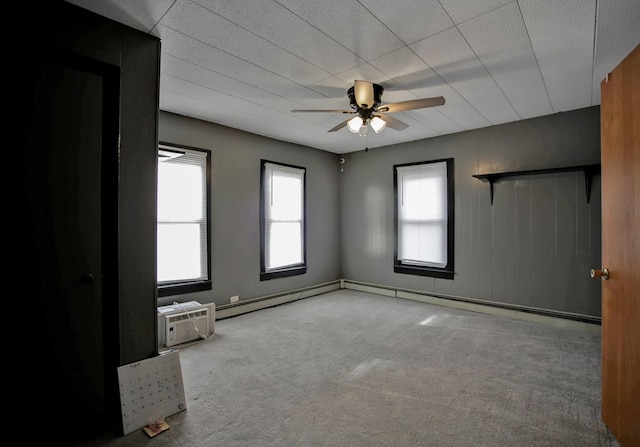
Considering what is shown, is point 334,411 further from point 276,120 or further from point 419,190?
point 419,190

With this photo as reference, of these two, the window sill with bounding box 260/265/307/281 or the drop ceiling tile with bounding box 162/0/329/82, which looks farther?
the window sill with bounding box 260/265/307/281

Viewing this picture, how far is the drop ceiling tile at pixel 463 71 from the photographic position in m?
2.30

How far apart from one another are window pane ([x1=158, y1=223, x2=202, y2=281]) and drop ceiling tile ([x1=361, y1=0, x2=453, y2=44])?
3137mm

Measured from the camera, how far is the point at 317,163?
5.67 m

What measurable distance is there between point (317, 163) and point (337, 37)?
347 centimetres

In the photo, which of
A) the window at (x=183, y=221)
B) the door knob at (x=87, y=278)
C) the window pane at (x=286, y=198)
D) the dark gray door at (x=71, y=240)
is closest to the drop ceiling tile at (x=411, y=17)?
the dark gray door at (x=71, y=240)

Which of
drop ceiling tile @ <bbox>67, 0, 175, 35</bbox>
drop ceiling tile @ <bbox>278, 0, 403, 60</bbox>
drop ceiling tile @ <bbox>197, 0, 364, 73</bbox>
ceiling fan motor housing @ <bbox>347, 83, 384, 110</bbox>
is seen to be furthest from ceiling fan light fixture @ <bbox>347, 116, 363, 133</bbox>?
drop ceiling tile @ <bbox>67, 0, 175, 35</bbox>

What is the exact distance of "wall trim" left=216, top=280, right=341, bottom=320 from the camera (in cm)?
422

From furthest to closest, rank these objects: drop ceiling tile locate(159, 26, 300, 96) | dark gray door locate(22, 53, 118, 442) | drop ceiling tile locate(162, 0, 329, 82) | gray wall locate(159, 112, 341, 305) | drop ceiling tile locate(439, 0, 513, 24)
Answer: gray wall locate(159, 112, 341, 305) < drop ceiling tile locate(159, 26, 300, 96) < drop ceiling tile locate(162, 0, 329, 82) < drop ceiling tile locate(439, 0, 513, 24) < dark gray door locate(22, 53, 118, 442)

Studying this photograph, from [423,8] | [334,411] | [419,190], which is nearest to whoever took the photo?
[423,8]

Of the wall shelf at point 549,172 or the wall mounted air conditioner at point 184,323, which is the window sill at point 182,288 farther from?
the wall shelf at point 549,172

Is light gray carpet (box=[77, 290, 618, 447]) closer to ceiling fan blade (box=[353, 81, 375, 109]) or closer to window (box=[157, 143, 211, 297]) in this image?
window (box=[157, 143, 211, 297])

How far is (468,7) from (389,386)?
2702 millimetres

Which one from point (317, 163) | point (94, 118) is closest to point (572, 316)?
point (317, 163)
